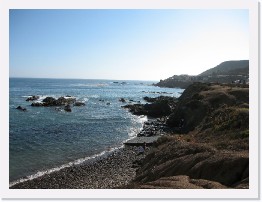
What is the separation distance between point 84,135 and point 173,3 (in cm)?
3085

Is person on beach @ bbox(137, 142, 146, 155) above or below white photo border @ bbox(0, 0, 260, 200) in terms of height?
below

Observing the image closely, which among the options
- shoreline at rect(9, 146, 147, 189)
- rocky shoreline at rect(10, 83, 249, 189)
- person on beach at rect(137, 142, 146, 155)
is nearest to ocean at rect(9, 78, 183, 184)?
shoreline at rect(9, 146, 147, 189)

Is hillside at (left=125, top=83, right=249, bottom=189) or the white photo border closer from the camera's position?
the white photo border

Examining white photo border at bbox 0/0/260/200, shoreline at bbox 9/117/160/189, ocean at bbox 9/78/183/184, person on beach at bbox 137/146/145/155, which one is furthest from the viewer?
person on beach at bbox 137/146/145/155

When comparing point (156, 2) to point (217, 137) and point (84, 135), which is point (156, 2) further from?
point (84, 135)

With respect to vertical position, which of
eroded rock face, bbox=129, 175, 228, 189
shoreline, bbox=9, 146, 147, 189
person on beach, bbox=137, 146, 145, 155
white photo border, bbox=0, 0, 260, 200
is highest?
white photo border, bbox=0, 0, 260, 200

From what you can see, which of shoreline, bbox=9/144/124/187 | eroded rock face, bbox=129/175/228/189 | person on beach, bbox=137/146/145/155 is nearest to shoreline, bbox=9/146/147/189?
shoreline, bbox=9/144/124/187

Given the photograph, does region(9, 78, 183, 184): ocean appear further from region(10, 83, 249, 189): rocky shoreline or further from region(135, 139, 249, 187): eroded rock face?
region(135, 139, 249, 187): eroded rock face

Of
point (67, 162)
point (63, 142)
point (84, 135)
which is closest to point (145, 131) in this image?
point (84, 135)

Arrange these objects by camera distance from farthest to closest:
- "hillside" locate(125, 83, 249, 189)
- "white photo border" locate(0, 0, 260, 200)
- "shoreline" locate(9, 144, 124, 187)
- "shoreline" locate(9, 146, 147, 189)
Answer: "shoreline" locate(9, 144, 124, 187), "shoreline" locate(9, 146, 147, 189), "hillside" locate(125, 83, 249, 189), "white photo border" locate(0, 0, 260, 200)

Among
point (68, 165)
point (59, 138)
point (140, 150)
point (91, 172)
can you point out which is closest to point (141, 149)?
point (140, 150)

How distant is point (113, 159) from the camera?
3062 centimetres

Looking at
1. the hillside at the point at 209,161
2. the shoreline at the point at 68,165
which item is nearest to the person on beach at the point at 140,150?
the shoreline at the point at 68,165
